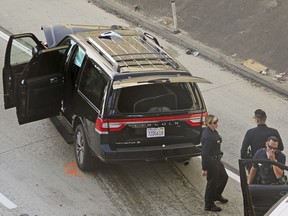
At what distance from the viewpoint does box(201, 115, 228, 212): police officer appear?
8.42 meters

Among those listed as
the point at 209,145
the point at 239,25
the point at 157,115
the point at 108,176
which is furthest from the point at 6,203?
the point at 239,25

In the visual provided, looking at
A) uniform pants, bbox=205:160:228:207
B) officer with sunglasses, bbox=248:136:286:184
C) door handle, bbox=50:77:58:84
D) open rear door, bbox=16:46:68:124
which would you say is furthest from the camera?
door handle, bbox=50:77:58:84

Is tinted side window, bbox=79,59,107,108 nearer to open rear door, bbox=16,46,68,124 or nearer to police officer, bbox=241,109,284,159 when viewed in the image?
open rear door, bbox=16,46,68,124

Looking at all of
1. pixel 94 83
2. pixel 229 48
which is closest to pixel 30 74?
pixel 94 83

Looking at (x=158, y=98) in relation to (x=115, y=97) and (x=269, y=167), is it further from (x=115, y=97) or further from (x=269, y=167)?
(x=269, y=167)

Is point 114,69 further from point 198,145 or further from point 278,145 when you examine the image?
point 278,145

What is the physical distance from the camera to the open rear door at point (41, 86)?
32.2 ft

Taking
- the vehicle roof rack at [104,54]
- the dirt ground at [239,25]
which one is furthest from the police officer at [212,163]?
the dirt ground at [239,25]

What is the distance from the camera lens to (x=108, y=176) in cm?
971

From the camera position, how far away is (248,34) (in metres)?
14.6

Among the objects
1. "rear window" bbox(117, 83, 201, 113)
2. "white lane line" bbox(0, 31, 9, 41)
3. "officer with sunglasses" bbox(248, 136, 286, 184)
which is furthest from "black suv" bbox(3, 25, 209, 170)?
Answer: "white lane line" bbox(0, 31, 9, 41)

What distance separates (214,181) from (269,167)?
0.95 m

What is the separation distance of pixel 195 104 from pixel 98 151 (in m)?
1.58

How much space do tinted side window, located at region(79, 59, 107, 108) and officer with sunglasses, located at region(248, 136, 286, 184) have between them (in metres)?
2.40
